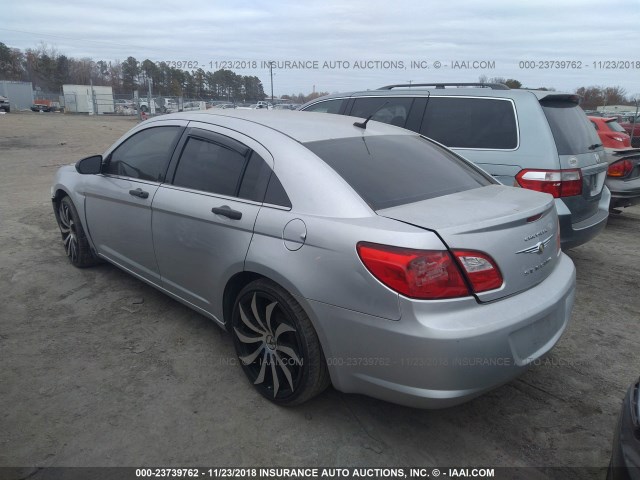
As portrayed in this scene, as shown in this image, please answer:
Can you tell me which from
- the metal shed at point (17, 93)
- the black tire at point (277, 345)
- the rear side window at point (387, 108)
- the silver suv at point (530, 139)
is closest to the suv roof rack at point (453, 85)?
the silver suv at point (530, 139)

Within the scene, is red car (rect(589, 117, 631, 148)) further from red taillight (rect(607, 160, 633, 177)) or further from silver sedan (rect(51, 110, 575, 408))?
silver sedan (rect(51, 110, 575, 408))

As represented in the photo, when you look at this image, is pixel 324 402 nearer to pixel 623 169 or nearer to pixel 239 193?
pixel 239 193

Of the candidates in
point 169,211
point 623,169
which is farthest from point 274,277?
point 623,169

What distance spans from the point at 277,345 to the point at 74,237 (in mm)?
2983

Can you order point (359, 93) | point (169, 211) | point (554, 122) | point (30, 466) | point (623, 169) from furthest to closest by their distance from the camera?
point (623, 169) → point (359, 93) → point (554, 122) → point (169, 211) → point (30, 466)

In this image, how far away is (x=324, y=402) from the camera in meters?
2.74

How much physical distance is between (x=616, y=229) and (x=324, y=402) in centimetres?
595

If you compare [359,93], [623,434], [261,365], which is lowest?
[261,365]

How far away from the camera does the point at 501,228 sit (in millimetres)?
2234

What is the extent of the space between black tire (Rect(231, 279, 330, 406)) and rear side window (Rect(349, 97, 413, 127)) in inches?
119

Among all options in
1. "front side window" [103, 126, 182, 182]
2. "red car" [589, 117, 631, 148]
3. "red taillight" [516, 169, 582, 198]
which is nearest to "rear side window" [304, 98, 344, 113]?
"red taillight" [516, 169, 582, 198]

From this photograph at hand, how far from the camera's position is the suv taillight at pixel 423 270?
2031 mm

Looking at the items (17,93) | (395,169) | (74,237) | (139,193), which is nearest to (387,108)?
(395,169)

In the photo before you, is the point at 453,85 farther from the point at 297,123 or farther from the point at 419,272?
the point at 419,272
